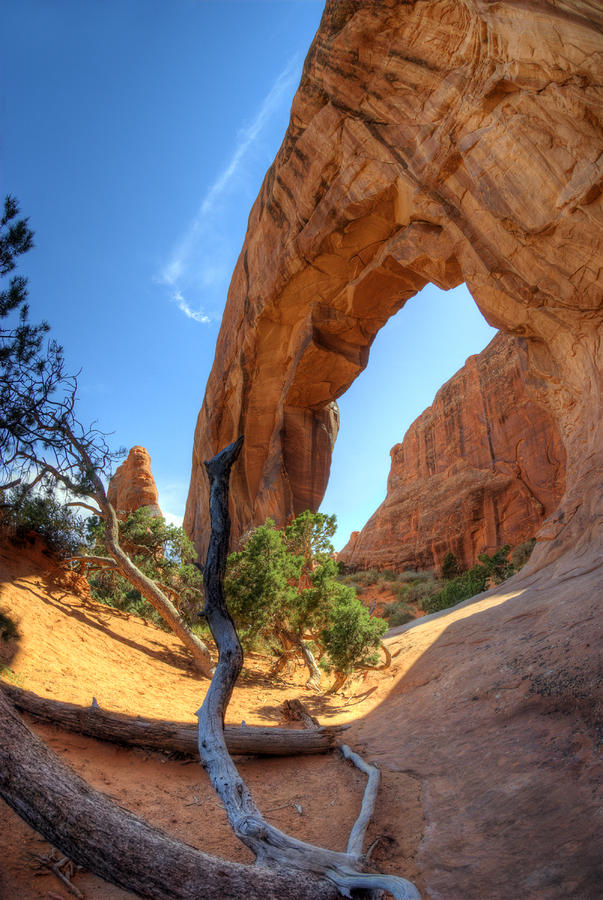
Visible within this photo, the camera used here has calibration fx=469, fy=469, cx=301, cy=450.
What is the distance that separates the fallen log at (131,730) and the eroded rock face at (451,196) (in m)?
6.59

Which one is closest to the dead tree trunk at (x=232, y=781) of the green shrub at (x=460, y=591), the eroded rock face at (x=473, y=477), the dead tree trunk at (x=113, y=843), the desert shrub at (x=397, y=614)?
the dead tree trunk at (x=113, y=843)

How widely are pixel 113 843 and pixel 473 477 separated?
32.1 metres

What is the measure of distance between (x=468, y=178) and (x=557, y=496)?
67.2 feet

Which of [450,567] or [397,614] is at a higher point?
[450,567]

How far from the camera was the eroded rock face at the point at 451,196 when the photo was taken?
34.6 feet

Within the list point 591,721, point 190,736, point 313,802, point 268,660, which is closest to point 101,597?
point 268,660

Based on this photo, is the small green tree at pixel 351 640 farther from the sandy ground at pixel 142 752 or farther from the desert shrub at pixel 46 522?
the desert shrub at pixel 46 522

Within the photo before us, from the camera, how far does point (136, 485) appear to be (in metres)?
42.7

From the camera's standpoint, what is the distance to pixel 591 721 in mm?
3973

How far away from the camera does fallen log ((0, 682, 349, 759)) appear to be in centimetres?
555

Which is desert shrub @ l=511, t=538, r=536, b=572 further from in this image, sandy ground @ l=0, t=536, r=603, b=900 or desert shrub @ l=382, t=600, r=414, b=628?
sandy ground @ l=0, t=536, r=603, b=900

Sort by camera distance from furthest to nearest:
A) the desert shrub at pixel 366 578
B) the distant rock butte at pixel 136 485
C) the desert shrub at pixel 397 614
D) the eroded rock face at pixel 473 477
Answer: the distant rock butte at pixel 136 485
the desert shrub at pixel 366 578
the eroded rock face at pixel 473 477
the desert shrub at pixel 397 614

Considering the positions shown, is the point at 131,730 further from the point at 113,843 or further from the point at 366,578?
the point at 366,578

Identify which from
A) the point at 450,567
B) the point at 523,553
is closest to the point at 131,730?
the point at 523,553
